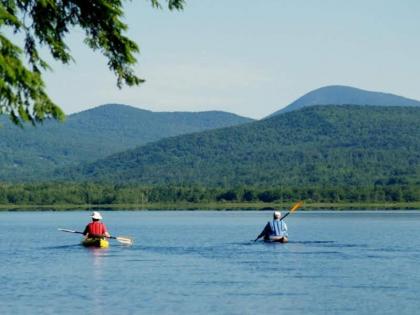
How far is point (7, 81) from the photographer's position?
14.5 m

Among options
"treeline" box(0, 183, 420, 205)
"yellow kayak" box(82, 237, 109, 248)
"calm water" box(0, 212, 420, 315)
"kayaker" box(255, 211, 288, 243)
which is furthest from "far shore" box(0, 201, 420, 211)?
"calm water" box(0, 212, 420, 315)

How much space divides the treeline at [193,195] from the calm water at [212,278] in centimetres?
11841

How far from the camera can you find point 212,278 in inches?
1430

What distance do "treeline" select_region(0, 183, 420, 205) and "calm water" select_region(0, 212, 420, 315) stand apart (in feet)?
388

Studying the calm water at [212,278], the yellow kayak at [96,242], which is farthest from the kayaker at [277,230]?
the yellow kayak at [96,242]

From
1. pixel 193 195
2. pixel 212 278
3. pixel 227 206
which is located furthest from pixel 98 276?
pixel 193 195

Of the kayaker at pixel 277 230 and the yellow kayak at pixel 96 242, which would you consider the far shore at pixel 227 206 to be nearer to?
the kayaker at pixel 277 230

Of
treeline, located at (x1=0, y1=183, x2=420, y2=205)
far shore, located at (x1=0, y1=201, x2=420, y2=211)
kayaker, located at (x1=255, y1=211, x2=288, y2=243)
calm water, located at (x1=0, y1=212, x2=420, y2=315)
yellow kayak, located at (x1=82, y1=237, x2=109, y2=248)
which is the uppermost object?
treeline, located at (x1=0, y1=183, x2=420, y2=205)

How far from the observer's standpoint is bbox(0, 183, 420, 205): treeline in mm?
176500

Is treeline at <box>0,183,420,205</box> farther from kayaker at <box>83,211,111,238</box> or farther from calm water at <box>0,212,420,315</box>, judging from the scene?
kayaker at <box>83,211,111,238</box>

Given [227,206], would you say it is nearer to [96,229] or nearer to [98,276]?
[96,229]

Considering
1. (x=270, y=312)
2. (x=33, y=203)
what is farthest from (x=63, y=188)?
(x=270, y=312)

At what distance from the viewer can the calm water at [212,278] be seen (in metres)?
28.1

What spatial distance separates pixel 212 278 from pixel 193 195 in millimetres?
150239
